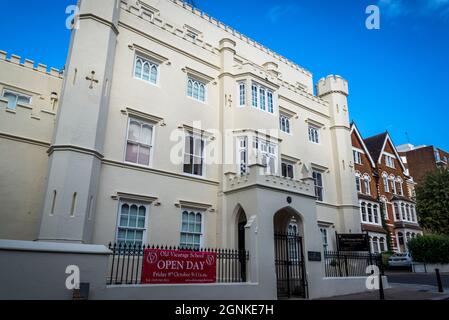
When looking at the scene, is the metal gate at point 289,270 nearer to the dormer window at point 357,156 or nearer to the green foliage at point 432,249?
the green foliage at point 432,249

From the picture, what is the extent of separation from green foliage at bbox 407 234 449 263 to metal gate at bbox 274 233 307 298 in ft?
61.1

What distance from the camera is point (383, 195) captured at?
37.8m

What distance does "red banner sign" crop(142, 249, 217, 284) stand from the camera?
10.6 metres

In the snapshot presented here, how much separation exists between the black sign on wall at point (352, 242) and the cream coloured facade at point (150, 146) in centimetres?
91

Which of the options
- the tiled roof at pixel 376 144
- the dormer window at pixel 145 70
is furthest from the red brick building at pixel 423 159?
the dormer window at pixel 145 70

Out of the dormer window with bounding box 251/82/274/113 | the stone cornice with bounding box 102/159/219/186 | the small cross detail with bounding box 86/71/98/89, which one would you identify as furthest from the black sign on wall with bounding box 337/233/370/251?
the small cross detail with bounding box 86/71/98/89

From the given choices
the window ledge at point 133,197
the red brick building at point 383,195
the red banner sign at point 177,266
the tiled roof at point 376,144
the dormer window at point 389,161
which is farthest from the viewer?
the dormer window at point 389,161

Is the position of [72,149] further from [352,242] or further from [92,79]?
[352,242]

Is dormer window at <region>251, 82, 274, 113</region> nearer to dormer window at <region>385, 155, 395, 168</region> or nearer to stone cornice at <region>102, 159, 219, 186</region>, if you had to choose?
stone cornice at <region>102, 159, 219, 186</region>

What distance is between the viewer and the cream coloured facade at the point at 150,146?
1246cm

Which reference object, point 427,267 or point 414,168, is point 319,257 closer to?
point 427,267

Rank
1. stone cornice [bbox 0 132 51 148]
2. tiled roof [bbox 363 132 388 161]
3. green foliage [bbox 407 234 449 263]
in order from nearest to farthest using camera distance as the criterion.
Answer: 1. stone cornice [bbox 0 132 51 148]
2. green foliage [bbox 407 234 449 263]
3. tiled roof [bbox 363 132 388 161]

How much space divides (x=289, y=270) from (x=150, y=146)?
27.7 feet

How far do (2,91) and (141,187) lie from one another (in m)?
7.71
